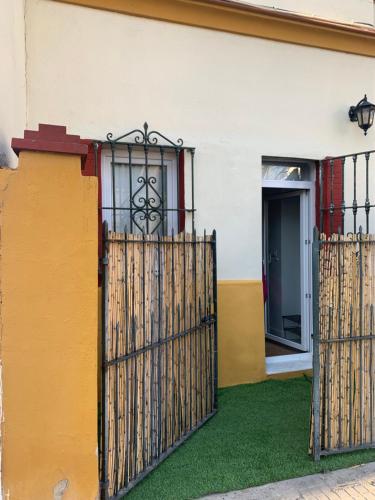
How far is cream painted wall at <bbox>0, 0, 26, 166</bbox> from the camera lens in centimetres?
300

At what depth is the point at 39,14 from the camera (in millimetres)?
4160

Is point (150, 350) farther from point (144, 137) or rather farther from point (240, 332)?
point (144, 137)

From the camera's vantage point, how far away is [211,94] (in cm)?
479

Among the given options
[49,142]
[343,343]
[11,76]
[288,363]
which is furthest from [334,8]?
[49,142]

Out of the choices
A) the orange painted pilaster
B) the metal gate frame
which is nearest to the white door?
the metal gate frame

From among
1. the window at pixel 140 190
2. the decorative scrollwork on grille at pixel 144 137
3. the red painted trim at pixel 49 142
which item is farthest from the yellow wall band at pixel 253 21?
the red painted trim at pixel 49 142

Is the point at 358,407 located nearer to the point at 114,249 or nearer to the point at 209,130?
the point at 114,249

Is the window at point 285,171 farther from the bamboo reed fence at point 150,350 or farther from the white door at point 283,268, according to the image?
the bamboo reed fence at point 150,350

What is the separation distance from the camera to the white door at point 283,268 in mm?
6328

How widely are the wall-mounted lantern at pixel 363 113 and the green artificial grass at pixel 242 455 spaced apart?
3.40 m

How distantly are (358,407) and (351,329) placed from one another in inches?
24.3

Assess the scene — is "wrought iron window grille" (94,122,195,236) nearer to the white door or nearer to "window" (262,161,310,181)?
"window" (262,161,310,181)

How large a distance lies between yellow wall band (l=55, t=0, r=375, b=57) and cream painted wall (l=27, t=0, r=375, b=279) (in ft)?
0.26

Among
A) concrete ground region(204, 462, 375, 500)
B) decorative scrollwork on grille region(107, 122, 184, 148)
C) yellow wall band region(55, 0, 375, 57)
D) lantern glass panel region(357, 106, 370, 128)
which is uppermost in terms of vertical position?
yellow wall band region(55, 0, 375, 57)
